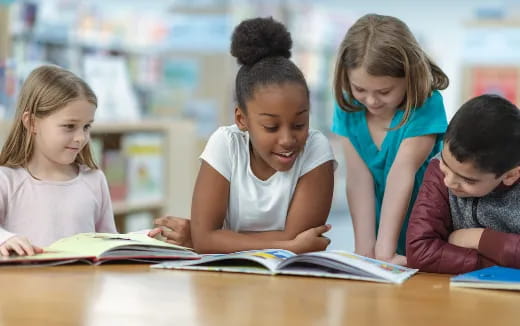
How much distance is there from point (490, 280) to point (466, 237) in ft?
0.74

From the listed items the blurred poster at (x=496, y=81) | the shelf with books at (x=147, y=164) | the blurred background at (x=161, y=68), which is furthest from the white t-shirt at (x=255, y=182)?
the blurred poster at (x=496, y=81)

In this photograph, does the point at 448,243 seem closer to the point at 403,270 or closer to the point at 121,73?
the point at 403,270

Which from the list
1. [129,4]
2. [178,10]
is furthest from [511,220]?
[129,4]

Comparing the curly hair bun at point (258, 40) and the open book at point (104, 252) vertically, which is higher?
the curly hair bun at point (258, 40)

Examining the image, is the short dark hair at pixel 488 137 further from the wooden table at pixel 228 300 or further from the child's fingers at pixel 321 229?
the child's fingers at pixel 321 229

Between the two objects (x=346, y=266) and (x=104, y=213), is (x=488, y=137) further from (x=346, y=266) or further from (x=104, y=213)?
(x=104, y=213)

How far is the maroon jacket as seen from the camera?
143 cm

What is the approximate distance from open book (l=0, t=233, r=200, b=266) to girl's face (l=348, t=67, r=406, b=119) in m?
0.53

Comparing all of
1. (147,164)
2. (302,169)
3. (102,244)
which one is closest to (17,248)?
(102,244)

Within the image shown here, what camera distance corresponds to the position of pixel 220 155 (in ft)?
5.71

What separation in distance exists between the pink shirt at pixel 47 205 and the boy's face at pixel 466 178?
863mm

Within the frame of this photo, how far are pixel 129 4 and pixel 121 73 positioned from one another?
370 centimetres

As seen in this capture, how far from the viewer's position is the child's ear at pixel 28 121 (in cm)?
185

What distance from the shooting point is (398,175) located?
5.87 feet
